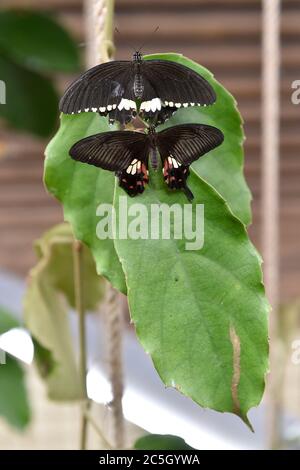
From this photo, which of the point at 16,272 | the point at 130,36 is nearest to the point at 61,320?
the point at 130,36

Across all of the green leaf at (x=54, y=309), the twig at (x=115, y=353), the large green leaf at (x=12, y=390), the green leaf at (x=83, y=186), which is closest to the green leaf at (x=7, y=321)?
the large green leaf at (x=12, y=390)

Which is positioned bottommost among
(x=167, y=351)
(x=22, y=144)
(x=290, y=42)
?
(x=167, y=351)

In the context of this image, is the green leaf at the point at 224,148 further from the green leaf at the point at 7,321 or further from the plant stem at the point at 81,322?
the green leaf at the point at 7,321

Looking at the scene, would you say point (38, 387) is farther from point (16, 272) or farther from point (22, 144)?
point (22, 144)

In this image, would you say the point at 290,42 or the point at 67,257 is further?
the point at 290,42

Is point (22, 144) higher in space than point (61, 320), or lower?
higher

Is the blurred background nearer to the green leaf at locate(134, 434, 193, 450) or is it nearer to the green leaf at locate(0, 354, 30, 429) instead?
the green leaf at locate(0, 354, 30, 429)

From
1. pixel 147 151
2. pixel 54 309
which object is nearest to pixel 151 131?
pixel 147 151
